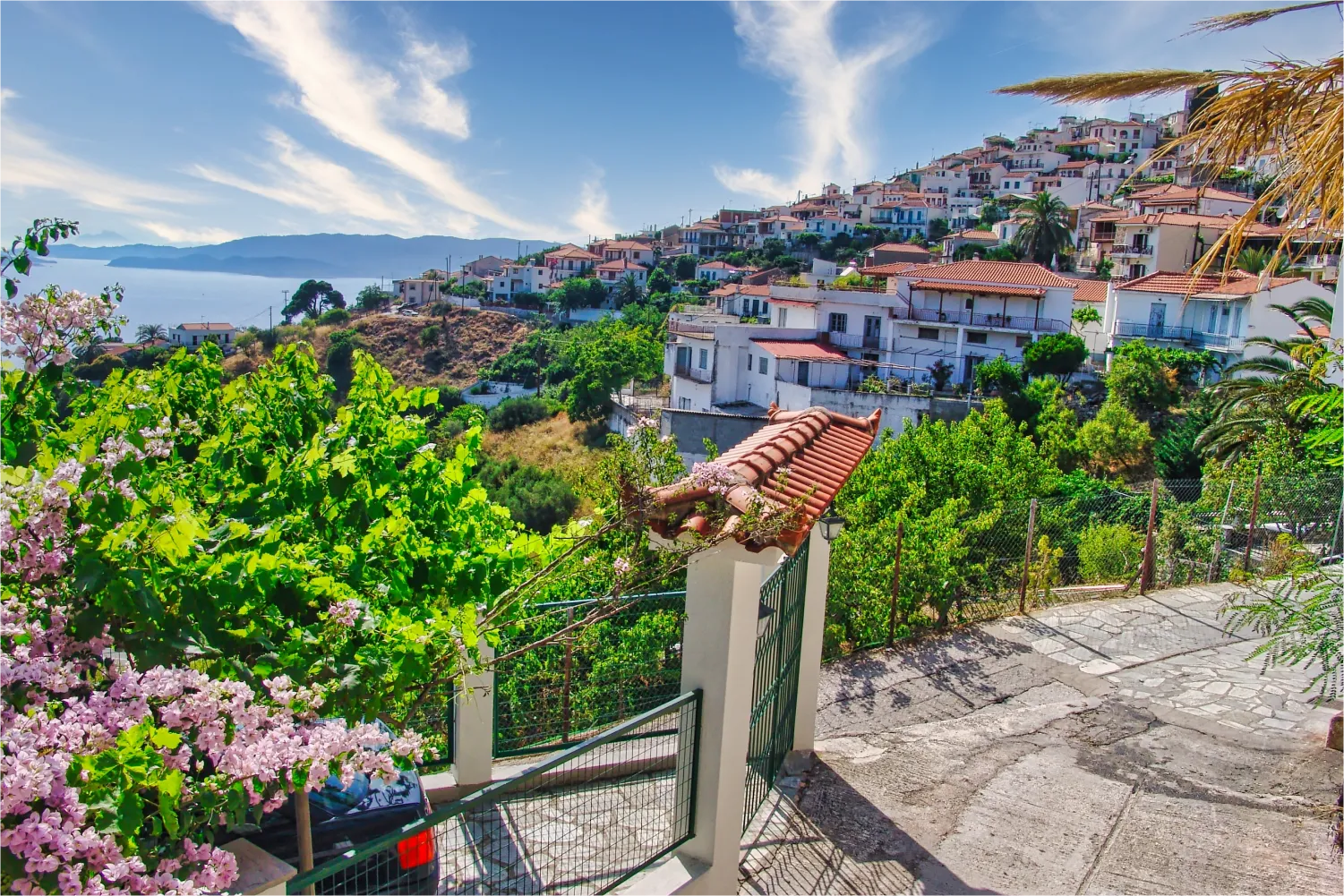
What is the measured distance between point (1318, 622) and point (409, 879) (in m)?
5.22

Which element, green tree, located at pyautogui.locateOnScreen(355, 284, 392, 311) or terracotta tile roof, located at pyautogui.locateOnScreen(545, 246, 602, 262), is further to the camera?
terracotta tile roof, located at pyautogui.locateOnScreen(545, 246, 602, 262)

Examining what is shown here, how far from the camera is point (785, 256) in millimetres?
101562

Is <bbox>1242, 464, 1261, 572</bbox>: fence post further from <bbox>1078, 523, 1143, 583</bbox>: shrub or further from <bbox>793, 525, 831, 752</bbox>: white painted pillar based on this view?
<bbox>793, 525, 831, 752</bbox>: white painted pillar

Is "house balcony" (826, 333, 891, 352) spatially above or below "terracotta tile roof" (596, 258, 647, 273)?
below

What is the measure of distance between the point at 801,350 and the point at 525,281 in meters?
82.9

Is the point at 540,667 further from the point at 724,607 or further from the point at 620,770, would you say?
the point at 724,607

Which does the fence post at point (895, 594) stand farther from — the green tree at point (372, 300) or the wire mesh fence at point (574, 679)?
the green tree at point (372, 300)

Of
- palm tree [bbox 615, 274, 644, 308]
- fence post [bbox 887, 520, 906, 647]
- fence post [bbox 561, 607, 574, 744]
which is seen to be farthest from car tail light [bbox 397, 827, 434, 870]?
palm tree [bbox 615, 274, 644, 308]

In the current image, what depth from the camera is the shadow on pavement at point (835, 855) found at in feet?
16.6

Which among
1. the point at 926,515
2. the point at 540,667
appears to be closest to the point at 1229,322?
the point at 926,515

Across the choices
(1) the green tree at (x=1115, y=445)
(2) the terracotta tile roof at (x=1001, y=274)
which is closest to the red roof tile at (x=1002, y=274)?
(2) the terracotta tile roof at (x=1001, y=274)

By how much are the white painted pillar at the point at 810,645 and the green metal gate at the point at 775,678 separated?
0.26 feet

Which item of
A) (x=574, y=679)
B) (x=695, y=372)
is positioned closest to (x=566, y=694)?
(x=574, y=679)

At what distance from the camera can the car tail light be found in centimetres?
418
